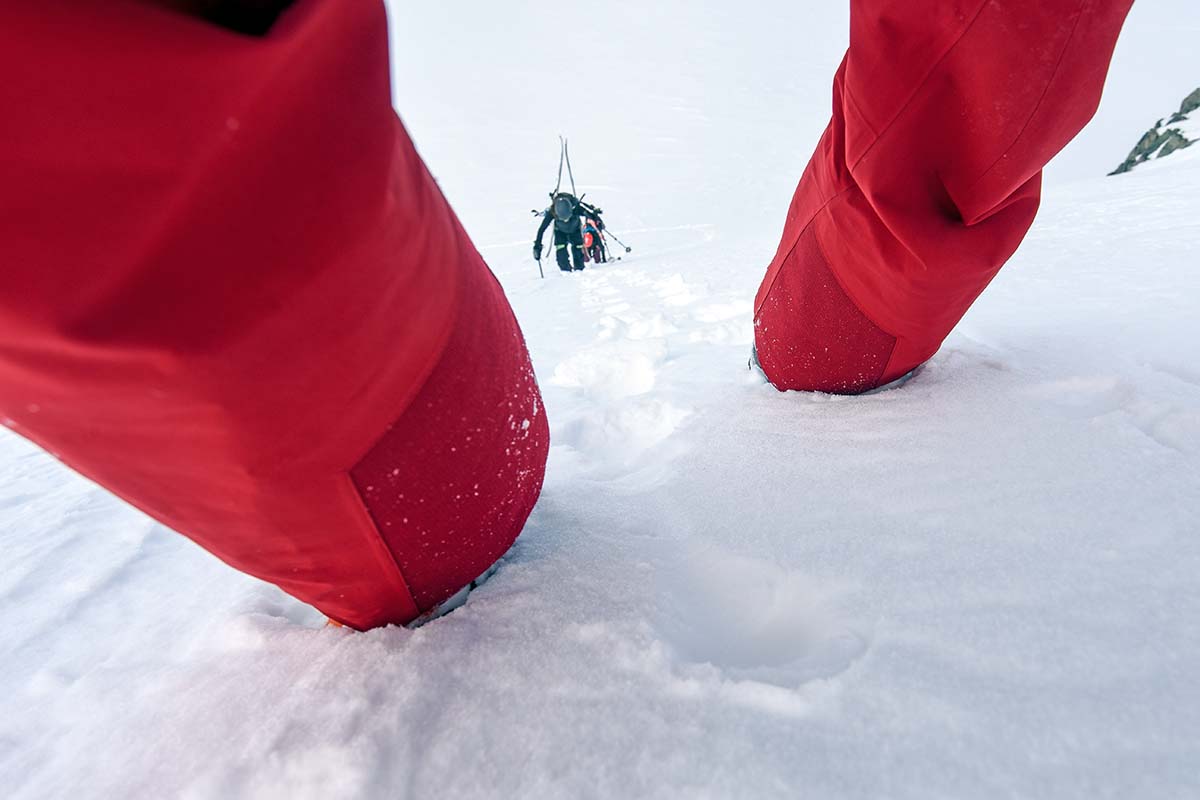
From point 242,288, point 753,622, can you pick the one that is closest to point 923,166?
point 753,622

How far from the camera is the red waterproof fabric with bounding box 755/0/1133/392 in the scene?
612mm

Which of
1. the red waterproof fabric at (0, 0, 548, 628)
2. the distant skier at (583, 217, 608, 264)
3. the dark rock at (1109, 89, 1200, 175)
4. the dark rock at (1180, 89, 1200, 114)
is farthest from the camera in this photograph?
the dark rock at (1180, 89, 1200, 114)

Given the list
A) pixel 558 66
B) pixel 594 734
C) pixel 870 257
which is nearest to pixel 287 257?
pixel 594 734

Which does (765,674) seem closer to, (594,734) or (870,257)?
(594,734)

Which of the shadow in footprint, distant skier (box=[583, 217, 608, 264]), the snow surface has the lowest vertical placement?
the shadow in footprint

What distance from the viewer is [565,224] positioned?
6.13 meters

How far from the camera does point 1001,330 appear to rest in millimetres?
1257

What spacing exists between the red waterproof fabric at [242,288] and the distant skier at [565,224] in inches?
222

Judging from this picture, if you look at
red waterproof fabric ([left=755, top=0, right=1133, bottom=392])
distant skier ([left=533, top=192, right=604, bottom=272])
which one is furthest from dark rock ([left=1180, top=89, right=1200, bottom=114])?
red waterproof fabric ([left=755, top=0, right=1133, bottom=392])

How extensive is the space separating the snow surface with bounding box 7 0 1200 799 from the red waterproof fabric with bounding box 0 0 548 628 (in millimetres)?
147

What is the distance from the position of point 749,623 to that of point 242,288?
53 centimetres

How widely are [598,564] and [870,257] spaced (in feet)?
1.89

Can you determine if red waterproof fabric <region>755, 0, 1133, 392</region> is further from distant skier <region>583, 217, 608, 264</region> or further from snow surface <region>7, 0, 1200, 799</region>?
distant skier <region>583, 217, 608, 264</region>

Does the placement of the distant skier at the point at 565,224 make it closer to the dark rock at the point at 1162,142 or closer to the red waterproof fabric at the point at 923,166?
the dark rock at the point at 1162,142
